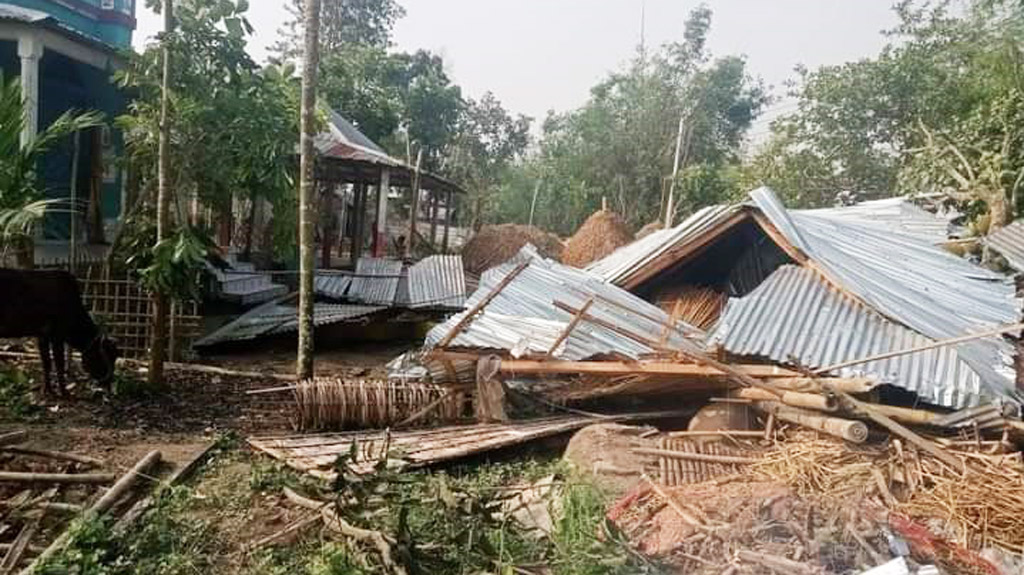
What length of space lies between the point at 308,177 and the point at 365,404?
7.16 ft

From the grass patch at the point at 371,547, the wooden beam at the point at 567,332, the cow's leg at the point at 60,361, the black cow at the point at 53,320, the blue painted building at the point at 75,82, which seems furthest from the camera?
the blue painted building at the point at 75,82

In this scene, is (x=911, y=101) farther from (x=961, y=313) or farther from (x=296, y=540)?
(x=296, y=540)

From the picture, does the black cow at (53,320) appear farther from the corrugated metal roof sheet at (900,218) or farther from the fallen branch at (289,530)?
the corrugated metal roof sheet at (900,218)

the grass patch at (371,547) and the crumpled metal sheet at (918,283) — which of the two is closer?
the grass patch at (371,547)

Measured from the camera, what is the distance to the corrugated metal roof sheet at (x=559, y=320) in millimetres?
6394

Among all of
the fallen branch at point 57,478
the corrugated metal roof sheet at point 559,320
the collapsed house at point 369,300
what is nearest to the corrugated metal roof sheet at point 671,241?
the corrugated metal roof sheet at point 559,320

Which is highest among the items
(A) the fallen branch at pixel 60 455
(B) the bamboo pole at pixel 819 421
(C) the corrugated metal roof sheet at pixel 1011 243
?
(C) the corrugated metal roof sheet at pixel 1011 243

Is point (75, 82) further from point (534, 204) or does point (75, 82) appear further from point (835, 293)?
point (534, 204)

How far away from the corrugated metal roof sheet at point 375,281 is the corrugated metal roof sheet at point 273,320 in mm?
524

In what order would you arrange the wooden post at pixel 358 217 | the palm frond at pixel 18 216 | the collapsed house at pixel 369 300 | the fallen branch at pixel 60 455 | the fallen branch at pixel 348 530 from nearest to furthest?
1. the fallen branch at pixel 348 530
2. the fallen branch at pixel 60 455
3. the palm frond at pixel 18 216
4. the collapsed house at pixel 369 300
5. the wooden post at pixel 358 217

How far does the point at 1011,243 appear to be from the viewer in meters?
9.41

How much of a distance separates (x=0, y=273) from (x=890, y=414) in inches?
302

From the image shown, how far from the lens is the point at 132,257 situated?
7.35 metres

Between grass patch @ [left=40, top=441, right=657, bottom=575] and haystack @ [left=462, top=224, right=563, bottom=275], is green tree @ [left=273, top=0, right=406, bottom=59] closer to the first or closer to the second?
haystack @ [left=462, top=224, right=563, bottom=275]
